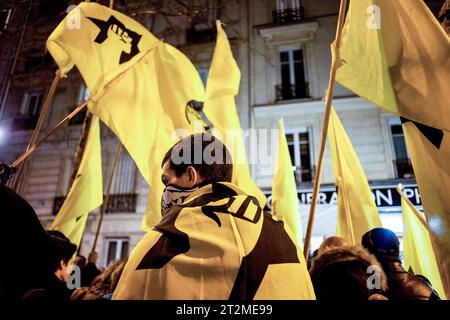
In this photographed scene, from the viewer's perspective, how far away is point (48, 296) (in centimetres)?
126

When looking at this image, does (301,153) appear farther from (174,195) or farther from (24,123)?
(24,123)

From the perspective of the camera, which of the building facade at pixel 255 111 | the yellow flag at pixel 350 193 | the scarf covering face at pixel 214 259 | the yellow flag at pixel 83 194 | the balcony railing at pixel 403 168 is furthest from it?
the building facade at pixel 255 111

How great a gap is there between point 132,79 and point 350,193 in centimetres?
319

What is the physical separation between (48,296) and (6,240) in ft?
0.88

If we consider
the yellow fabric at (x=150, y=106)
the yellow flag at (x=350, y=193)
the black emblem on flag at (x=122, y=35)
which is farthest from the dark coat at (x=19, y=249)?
the yellow flag at (x=350, y=193)

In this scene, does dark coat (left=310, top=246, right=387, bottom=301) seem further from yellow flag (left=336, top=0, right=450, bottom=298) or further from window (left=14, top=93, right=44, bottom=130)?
window (left=14, top=93, right=44, bottom=130)

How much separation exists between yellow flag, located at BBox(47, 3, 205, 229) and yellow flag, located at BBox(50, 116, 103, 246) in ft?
2.82

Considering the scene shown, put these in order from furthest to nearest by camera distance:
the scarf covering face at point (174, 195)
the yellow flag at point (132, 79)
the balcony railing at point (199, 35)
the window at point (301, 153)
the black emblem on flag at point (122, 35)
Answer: the balcony railing at point (199, 35) < the window at point (301, 153) < the black emblem on flag at point (122, 35) < the yellow flag at point (132, 79) < the scarf covering face at point (174, 195)

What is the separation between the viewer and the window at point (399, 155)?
9859 millimetres

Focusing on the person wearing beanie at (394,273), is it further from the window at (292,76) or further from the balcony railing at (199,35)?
the balcony railing at (199,35)

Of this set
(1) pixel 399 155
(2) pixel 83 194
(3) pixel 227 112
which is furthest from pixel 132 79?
(1) pixel 399 155

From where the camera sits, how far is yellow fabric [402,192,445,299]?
4.07 m

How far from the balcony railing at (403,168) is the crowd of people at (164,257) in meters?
8.53

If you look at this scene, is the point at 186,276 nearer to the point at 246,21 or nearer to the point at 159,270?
the point at 159,270
